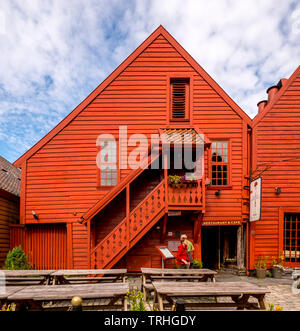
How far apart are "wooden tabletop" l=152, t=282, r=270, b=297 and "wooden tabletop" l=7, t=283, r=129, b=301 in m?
0.78

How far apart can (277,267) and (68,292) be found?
8972mm

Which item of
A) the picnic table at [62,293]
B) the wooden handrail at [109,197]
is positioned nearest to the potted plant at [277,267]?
the wooden handrail at [109,197]

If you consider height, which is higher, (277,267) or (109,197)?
(109,197)

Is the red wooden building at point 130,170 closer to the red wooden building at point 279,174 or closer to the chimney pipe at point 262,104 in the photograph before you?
the red wooden building at point 279,174

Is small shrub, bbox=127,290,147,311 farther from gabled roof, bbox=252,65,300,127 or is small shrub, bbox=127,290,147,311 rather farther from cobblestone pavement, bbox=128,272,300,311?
gabled roof, bbox=252,65,300,127

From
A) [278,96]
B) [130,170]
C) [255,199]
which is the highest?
[278,96]

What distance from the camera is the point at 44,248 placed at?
9656 mm

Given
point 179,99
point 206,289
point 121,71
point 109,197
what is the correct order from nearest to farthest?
point 206,289 → point 109,197 → point 121,71 → point 179,99

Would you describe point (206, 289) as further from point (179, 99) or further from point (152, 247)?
point (179, 99)

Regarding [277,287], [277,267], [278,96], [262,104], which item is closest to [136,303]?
[277,287]

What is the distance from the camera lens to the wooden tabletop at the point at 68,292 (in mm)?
3734

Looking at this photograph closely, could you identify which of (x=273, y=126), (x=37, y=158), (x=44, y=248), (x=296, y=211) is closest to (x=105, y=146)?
(x=37, y=158)

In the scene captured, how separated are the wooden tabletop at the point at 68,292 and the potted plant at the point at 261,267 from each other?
281 inches

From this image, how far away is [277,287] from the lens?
771 cm
